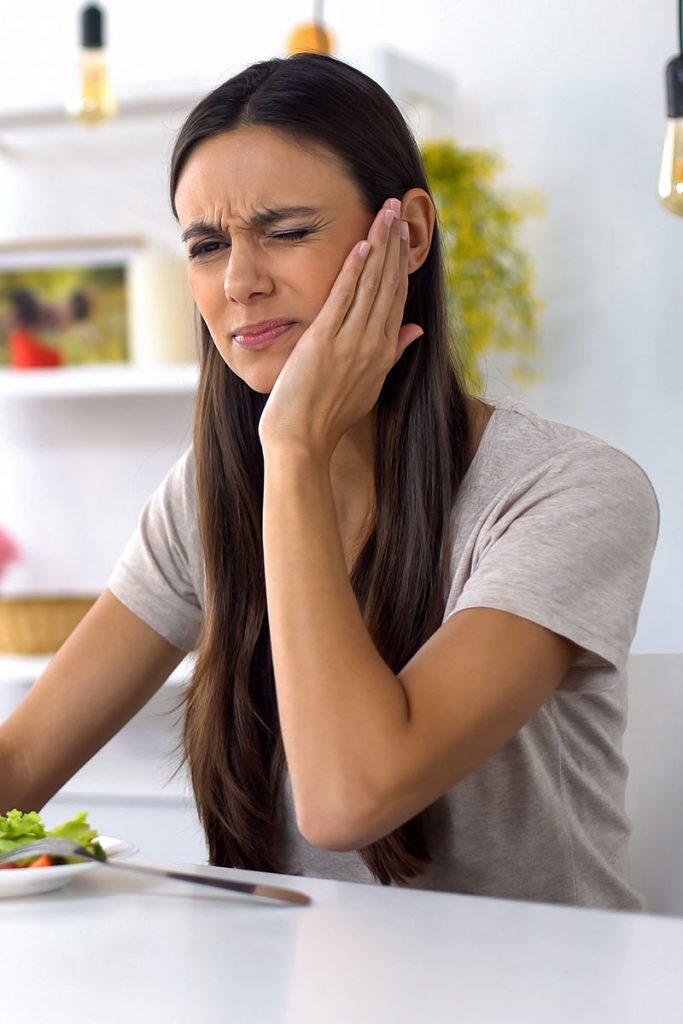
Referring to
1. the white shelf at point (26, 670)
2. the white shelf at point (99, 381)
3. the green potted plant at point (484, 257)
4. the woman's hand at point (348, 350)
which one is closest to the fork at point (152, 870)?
the woman's hand at point (348, 350)

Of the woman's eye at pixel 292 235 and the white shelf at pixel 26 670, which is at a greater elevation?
the woman's eye at pixel 292 235

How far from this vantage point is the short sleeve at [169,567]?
4.71 feet

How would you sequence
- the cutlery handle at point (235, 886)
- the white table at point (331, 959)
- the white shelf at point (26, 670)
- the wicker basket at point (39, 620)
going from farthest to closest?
the wicker basket at point (39, 620)
the white shelf at point (26, 670)
the cutlery handle at point (235, 886)
the white table at point (331, 959)

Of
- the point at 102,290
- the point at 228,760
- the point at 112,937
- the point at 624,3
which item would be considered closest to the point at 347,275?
the point at 228,760

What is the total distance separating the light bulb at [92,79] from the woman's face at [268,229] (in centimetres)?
116

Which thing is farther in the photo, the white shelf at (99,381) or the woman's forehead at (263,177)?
the white shelf at (99,381)

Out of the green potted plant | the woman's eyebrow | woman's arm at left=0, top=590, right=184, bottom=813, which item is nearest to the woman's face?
the woman's eyebrow

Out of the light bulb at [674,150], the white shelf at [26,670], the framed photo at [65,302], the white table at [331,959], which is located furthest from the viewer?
the framed photo at [65,302]

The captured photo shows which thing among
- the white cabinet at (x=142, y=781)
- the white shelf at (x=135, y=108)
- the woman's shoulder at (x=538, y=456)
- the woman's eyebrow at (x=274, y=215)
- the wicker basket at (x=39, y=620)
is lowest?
the white cabinet at (x=142, y=781)

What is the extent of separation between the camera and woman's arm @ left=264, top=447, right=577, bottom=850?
967mm

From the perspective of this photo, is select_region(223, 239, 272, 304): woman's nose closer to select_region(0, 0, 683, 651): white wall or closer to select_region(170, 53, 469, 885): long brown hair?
select_region(170, 53, 469, 885): long brown hair

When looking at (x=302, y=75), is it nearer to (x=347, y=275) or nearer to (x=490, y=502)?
(x=347, y=275)

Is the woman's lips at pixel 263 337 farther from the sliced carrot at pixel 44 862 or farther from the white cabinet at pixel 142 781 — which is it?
the white cabinet at pixel 142 781

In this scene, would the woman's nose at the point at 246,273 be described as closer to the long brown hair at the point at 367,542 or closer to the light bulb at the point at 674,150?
the long brown hair at the point at 367,542
